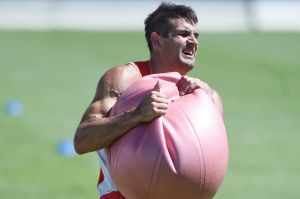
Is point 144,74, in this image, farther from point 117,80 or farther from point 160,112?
point 160,112

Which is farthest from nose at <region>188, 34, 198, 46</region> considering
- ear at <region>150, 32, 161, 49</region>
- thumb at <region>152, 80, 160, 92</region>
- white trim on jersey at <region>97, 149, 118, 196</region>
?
white trim on jersey at <region>97, 149, 118, 196</region>

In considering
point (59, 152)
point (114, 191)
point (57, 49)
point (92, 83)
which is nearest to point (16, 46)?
point (57, 49)

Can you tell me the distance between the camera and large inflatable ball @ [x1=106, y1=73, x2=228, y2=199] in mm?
4625

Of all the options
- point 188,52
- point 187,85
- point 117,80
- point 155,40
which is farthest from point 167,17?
point 187,85

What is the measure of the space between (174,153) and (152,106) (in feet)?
0.95

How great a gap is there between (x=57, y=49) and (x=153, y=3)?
3.42 meters

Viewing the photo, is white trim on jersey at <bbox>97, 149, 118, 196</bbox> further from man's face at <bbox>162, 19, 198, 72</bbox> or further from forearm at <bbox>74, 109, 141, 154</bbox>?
man's face at <bbox>162, 19, 198, 72</bbox>

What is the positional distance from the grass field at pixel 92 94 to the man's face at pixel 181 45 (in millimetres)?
3666

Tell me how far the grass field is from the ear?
140 inches

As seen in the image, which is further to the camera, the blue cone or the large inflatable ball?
the blue cone

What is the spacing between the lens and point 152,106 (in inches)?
185

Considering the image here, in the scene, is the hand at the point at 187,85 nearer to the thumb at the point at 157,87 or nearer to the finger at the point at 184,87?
the finger at the point at 184,87

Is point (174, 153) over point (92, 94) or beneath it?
over

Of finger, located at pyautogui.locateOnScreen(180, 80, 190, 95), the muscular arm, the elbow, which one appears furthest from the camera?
the elbow
